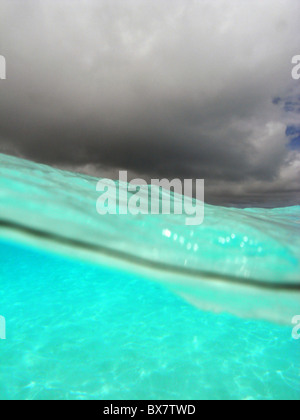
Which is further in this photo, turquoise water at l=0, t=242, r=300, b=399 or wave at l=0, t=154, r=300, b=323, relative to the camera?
turquoise water at l=0, t=242, r=300, b=399

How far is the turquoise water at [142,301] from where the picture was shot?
4078 mm

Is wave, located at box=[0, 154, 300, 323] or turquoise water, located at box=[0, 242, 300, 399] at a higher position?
wave, located at box=[0, 154, 300, 323]

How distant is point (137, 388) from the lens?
8.68 metres

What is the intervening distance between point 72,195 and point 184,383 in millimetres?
8640

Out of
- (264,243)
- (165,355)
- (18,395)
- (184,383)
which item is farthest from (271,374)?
(18,395)

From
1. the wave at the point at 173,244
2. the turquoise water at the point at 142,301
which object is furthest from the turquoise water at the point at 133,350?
the wave at the point at 173,244

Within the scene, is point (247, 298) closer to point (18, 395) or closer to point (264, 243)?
point (264, 243)

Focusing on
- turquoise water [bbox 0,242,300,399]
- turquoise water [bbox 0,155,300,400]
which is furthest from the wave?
turquoise water [bbox 0,242,300,399]

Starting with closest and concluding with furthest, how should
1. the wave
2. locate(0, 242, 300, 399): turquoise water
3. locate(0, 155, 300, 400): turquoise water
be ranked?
the wave < locate(0, 155, 300, 400): turquoise water < locate(0, 242, 300, 399): turquoise water

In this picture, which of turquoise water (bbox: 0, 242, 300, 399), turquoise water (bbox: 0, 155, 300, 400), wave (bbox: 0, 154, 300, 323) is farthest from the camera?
turquoise water (bbox: 0, 242, 300, 399)

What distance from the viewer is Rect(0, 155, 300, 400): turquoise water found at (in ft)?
13.4

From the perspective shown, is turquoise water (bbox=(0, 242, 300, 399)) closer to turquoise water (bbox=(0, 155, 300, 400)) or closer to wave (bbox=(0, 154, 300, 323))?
turquoise water (bbox=(0, 155, 300, 400))

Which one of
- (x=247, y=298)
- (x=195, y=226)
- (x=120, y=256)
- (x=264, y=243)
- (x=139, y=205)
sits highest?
(x=139, y=205)

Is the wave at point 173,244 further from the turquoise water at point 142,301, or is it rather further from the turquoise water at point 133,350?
the turquoise water at point 133,350
